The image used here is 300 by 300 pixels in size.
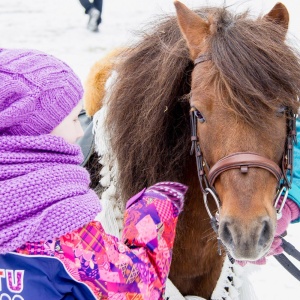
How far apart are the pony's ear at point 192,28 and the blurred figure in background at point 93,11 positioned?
4.86 metres

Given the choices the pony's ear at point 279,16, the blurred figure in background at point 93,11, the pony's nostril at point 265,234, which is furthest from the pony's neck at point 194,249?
the blurred figure in background at point 93,11

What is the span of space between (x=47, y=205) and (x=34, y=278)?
14 cm

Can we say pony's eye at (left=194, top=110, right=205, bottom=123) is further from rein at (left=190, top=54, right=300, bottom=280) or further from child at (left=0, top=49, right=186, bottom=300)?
child at (left=0, top=49, right=186, bottom=300)

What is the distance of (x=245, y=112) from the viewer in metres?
1.05

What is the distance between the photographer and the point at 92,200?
946 mm

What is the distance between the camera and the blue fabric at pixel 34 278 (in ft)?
2.89

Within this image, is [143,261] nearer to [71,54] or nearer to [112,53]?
[112,53]

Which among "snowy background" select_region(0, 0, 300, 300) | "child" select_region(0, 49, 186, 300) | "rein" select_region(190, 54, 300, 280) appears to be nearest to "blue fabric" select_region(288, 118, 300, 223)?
"rein" select_region(190, 54, 300, 280)

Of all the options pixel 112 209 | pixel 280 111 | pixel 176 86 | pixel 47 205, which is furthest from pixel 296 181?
pixel 47 205

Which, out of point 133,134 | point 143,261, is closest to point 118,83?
point 133,134

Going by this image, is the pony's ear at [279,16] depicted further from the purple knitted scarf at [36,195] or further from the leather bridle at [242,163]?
the purple knitted scarf at [36,195]

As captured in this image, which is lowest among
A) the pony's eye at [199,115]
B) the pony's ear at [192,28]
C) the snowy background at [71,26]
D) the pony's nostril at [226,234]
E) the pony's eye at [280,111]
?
the snowy background at [71,26]

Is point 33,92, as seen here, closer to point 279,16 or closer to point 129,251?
point 129,251

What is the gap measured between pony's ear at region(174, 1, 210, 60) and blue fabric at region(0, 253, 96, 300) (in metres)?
0.63
